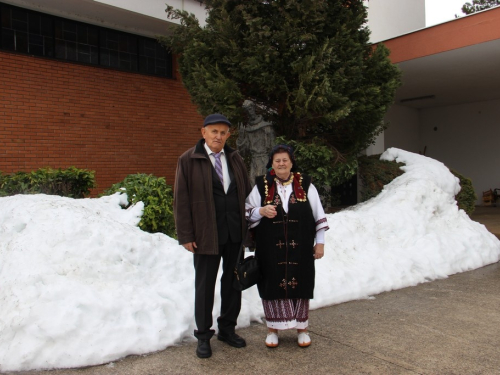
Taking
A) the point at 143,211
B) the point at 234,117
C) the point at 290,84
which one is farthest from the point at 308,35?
the point at 143,211

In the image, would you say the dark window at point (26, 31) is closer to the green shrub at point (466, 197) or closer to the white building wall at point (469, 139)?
the green shrub at point (466, 197)

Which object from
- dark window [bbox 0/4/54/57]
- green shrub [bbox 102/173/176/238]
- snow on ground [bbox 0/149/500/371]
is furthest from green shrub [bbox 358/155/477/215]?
dark window [bbox 0/4/54/57]

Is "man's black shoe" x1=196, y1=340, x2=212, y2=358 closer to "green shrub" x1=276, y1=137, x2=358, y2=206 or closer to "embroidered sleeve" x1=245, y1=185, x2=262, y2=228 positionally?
"embroidered sleeve" x1=245, y1=185, x2=262, y2=228

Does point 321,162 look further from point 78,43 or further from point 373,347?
point 78,43

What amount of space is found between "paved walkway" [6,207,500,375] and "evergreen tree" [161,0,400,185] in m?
2.99

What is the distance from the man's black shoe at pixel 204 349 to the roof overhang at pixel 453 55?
814 centimetres

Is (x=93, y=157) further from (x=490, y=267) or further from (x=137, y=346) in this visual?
(x=490, y=267)

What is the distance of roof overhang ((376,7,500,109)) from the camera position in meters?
8.83

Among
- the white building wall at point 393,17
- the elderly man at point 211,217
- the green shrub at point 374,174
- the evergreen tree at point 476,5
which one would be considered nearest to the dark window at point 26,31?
the green shrub at point 374,174

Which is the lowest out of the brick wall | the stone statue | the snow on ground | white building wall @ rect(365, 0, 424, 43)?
the snow on ground

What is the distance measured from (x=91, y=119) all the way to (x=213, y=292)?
251 inches

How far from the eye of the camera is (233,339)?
363 centimetres

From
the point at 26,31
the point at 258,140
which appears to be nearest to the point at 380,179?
the point at 258,140

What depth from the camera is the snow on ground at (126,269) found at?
3320 millimetres
